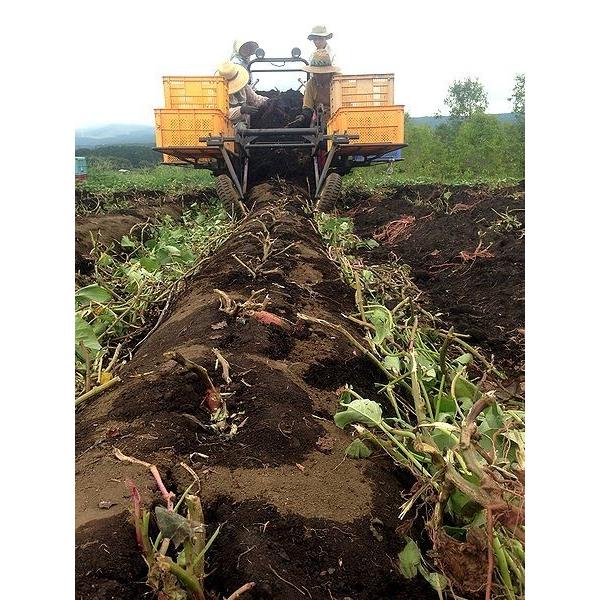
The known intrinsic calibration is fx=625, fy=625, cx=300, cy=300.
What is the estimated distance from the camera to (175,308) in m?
2.91

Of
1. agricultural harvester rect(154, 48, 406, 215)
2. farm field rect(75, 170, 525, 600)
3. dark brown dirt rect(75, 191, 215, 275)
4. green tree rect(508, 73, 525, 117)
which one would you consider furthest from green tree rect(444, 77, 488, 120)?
agricultural harvester rect(154, 48, 406, 215)

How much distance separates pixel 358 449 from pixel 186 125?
221 inches

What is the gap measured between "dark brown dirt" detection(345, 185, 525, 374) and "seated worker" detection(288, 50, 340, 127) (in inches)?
A: 55.2

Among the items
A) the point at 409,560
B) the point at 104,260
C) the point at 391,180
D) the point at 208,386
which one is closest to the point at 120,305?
the point at 104,260

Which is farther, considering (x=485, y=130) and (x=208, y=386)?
(x=485, y=130)

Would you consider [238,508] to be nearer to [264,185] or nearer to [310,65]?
[264,185]

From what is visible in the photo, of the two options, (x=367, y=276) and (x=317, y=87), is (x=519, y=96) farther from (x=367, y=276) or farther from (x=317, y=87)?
(x=317, y=87)

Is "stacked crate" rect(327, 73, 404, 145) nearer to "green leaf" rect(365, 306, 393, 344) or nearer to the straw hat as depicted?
the straw hat

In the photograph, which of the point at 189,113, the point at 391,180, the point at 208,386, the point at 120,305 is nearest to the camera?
the point at 208,386

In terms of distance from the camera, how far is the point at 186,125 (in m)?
6.50

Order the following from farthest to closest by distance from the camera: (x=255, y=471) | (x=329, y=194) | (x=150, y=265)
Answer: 1. (x=329, y=194)
2. (x=150, y=265)
3. (x=255, y=471)

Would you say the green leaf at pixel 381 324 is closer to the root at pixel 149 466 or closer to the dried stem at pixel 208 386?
the dried stem at pixel 208 386

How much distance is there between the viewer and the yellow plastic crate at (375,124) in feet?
21.9

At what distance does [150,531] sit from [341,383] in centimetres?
94
